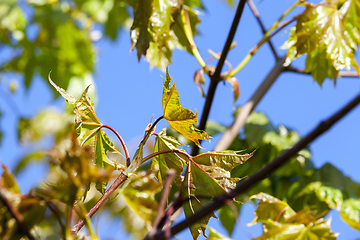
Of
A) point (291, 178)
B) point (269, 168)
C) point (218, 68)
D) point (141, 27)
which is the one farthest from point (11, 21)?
point (269, 168)

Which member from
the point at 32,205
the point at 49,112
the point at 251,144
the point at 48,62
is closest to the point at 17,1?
the point at 48,62

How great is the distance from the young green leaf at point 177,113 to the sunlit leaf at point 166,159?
1.7 inches

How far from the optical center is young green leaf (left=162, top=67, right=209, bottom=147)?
20.0 inches

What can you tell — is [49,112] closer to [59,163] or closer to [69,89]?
[69,89]

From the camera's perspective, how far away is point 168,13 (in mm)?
800

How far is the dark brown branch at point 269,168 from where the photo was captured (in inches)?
9.0

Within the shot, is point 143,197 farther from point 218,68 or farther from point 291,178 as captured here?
point 291,178

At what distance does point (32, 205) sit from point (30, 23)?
1.85 m

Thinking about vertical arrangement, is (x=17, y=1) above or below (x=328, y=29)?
above

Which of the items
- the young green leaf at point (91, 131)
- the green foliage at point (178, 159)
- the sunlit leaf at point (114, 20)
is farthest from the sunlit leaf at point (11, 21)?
the young green leaf at point (91, 131)

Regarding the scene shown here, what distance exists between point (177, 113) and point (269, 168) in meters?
0.29

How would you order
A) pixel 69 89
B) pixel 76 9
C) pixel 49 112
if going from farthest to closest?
1. pixel 49 112
2. pixel 76 9
3. pixel 69 89

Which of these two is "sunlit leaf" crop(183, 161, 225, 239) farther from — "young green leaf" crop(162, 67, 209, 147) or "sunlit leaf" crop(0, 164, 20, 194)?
"sunlit leaf" crop(0, 164, 20, 194)

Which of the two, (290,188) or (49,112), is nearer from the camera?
(290,188)
